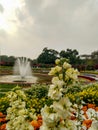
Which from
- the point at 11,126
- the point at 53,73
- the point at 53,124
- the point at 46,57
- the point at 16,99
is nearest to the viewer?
the point at 53,124

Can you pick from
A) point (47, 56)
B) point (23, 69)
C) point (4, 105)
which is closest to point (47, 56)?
point (47, 56)

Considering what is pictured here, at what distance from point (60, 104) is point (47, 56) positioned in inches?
1961

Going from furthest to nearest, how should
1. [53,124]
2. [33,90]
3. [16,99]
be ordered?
[33,90], [16,99], [53,124]

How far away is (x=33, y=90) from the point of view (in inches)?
416

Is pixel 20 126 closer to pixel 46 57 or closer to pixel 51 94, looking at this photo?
pixel 51 94

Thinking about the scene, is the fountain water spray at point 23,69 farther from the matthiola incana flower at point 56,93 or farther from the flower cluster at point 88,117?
the matthiola incana flower at point 56,93

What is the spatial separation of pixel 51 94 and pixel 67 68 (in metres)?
0.17

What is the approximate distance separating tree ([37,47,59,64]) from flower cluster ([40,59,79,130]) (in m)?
48.4

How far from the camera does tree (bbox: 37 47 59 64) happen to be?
51031 mm

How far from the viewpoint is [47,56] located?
51.6m

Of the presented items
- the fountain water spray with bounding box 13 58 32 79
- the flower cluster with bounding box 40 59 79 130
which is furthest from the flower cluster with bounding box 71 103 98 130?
the fountain water spray with bounding box 13 58 32 79

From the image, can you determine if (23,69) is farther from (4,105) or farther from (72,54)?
(72,54)

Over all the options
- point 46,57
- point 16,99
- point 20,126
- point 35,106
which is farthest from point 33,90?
point 46,57

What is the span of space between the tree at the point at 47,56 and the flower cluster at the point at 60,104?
4841 centimetres
